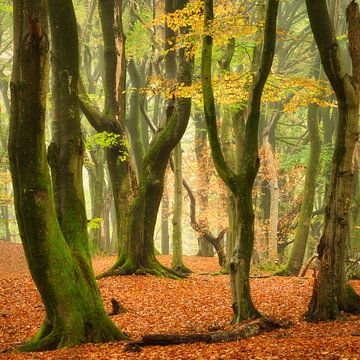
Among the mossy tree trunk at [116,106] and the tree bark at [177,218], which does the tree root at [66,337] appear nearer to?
the mossy tree trunk at [116,106]

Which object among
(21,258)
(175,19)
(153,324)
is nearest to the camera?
(153,324)

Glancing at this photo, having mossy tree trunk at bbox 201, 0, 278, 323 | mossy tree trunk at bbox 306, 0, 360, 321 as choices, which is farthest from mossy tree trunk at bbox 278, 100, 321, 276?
mossy tree trunk at bbox 201, 0, 278, 323

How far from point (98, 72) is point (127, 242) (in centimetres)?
1782

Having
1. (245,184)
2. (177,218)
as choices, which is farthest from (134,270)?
(245,184)

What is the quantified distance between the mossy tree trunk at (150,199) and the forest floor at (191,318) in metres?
0.73

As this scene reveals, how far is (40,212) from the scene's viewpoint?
7.23 meters

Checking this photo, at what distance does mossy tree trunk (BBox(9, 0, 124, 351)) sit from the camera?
6.89 metres

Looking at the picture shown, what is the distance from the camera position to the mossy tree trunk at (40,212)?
6895mm

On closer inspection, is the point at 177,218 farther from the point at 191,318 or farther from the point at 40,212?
the point at 40,212

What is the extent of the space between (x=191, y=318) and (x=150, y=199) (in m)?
5.35

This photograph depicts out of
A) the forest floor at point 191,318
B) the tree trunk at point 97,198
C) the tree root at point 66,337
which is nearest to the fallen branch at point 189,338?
the forest floor at point 191,318

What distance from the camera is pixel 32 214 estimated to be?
7.17 m

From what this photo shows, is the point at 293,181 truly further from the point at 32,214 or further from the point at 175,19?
the point at 32,214

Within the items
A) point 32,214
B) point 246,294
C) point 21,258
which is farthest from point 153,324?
point 21,258
